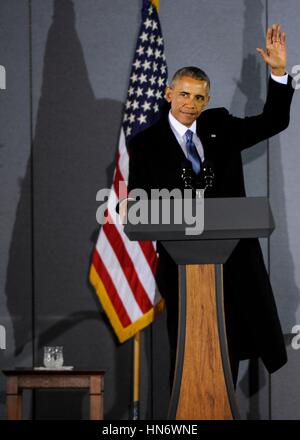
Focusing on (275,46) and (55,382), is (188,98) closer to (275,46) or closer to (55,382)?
(275,46)

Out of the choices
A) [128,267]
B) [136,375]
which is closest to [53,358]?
[136,375]

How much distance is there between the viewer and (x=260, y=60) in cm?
478

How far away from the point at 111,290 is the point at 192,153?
1.26 metres

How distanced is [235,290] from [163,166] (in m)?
0.68

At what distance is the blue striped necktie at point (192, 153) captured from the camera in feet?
11.8

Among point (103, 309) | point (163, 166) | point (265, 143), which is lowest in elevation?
point (103, 309)

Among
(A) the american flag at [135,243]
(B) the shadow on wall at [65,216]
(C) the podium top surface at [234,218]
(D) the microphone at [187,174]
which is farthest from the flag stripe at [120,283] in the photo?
(C) the podium top surface at [234,218]

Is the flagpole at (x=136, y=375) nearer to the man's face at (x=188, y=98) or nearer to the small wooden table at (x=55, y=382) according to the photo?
the small wooden table at (x=55, y=382)

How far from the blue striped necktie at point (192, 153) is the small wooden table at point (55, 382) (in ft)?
3.92

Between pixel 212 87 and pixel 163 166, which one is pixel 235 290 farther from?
pixel 212 87

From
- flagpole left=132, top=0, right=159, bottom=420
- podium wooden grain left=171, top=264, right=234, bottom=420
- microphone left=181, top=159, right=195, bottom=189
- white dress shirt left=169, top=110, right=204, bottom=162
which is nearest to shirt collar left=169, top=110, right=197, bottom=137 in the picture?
white dress shirt left=169, top=110, right=204, bottom=162

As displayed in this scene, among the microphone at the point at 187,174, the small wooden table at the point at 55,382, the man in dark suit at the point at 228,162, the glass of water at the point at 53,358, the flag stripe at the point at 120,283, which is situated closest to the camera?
the microphone at the point at 187,174
